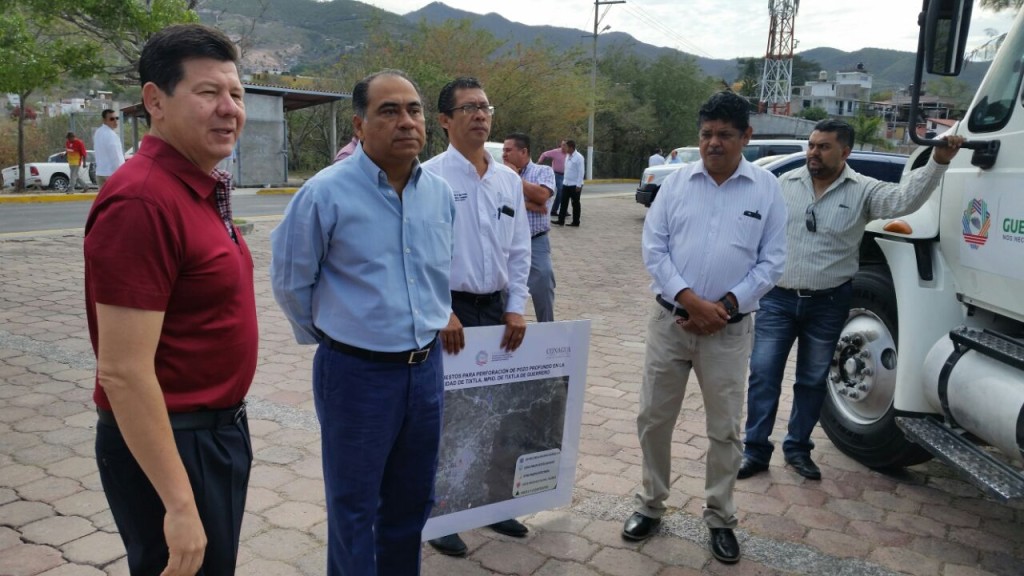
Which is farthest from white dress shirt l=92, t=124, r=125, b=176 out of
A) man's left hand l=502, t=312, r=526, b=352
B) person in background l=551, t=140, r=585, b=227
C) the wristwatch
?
the wristwatch

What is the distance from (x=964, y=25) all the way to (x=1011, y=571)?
2.36m

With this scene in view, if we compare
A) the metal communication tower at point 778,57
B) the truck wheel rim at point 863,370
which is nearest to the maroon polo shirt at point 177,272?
the truck wheel rim at point 863,370

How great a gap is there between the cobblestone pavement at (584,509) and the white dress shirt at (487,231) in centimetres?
116

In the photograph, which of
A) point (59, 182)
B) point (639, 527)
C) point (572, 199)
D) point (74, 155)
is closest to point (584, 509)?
point (639, 527)

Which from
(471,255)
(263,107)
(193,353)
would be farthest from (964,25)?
(263,107)

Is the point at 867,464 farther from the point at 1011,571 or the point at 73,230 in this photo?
the point at 73,230

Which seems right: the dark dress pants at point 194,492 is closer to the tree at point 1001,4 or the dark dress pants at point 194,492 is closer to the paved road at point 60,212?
the tree at point 1001,4

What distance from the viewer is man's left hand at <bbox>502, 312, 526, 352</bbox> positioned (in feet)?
10.5

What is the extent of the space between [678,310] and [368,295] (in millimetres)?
1611

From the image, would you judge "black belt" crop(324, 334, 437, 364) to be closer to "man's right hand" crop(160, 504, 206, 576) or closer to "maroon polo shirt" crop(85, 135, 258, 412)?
"maroon polo shirt" crop(85, 135, 258, 412)

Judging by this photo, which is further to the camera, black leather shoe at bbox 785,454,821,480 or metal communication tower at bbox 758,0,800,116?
metal communication tower at bbox 758,0,800,116

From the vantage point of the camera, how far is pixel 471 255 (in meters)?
3.36

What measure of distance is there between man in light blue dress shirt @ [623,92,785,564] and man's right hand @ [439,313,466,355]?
0.97 meters

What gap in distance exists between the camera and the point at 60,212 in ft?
51.2
